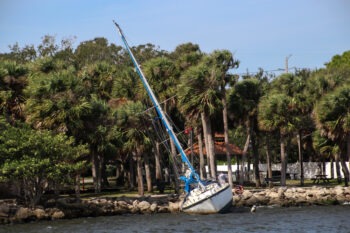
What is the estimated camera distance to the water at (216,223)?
4194 cm

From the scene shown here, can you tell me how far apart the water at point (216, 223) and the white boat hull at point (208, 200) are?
2.09 feet

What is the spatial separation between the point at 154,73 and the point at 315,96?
14.1 metres

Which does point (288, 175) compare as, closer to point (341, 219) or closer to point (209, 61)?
point (209, 61)

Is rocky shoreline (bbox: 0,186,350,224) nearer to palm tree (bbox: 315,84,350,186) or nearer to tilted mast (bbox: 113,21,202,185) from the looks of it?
tilted mast (bbox: 113,21,202,185)

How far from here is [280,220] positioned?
45.9 m

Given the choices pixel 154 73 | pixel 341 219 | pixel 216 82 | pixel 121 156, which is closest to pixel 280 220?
pixel 341 219

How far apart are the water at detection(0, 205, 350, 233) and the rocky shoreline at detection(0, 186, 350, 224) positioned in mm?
1115

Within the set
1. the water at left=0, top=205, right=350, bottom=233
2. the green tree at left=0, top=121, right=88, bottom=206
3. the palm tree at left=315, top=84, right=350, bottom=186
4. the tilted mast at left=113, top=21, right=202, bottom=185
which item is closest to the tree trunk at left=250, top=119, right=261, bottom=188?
the palm tree at left=315, top=84, right=350, bottom=186

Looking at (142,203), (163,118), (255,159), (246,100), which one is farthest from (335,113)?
(142,203)

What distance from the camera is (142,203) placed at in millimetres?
52531

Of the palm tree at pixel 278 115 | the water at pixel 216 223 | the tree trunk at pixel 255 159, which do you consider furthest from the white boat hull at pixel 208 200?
the tree trunk at pixel 255 159

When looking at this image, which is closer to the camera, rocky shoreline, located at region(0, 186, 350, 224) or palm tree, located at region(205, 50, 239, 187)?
rocky shoreline, located at region(0, 186, 350, 224)

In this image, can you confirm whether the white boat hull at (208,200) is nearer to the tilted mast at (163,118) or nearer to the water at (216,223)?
the water at (216,223)

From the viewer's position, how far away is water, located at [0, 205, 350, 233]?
4194 centimetres
